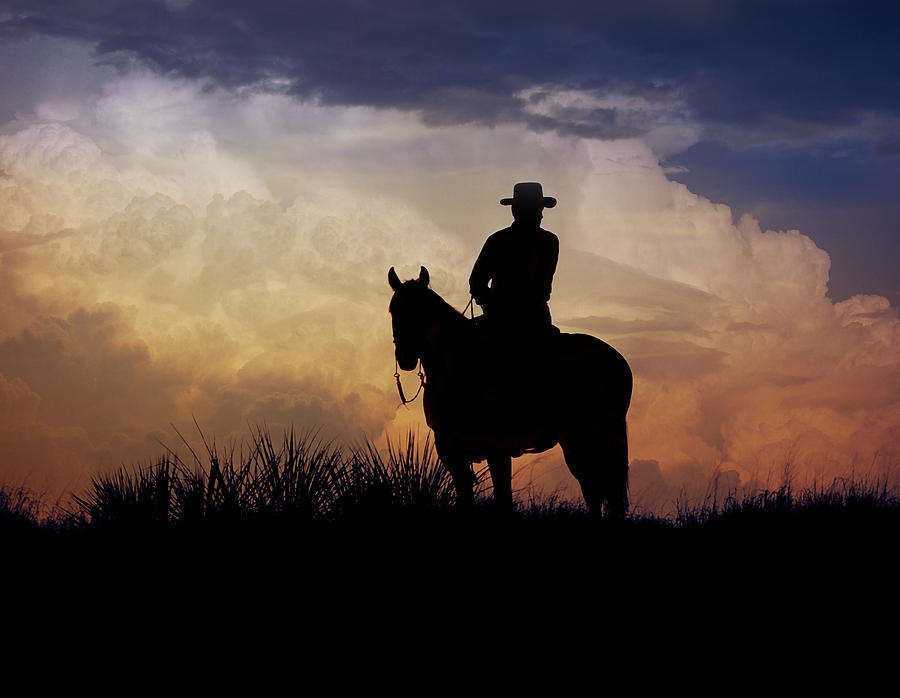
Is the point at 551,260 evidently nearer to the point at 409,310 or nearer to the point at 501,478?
the point at 409,310

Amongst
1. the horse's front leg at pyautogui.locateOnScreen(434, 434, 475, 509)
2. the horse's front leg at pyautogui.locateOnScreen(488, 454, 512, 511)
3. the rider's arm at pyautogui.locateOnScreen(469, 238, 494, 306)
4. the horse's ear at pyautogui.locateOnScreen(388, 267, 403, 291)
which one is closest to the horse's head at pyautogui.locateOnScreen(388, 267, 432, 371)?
the horse's ear at pyautogui.locateOnScreen(388, 267, 403, 291)

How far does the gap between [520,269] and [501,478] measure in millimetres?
1947

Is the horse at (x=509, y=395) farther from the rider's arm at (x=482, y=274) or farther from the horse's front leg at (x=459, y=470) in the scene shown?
the rider's arm at (x=482, y=274)

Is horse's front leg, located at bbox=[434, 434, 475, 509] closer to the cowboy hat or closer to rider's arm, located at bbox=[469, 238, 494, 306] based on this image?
rider's arm, located at bbox=[469, 238, 494, 306]

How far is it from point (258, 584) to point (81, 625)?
112 cm

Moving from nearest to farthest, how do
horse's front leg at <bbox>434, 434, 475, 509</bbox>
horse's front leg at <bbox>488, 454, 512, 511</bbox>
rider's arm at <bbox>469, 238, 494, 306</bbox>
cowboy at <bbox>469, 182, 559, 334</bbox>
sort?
horse's front leg at <bbox>434, 434, 475, 509</bbox> → horse's front leg at <bbox>488, 454, 512, 511</bbox> → cowboy at <bbox>469, 182, 559, 334</bbox> → rider's arm at <bbox>469, 238, 494, 306</bbox>

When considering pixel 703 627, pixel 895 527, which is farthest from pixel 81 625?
pixel 895 527

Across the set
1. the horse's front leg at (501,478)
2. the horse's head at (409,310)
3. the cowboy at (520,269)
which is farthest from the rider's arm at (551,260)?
the horse's front leg at (501,478)

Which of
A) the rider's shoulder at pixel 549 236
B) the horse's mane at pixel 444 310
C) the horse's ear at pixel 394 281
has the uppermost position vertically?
the rider's shoulder at pixel 549 236

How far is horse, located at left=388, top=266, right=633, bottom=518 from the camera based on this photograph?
27.8 ft

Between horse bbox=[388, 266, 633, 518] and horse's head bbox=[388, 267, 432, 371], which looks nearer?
horse bbox=[388, 266, 633, 518]

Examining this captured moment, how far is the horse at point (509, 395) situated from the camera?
8.47 m

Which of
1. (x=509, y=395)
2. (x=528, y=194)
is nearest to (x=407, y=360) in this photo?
(x=509, y=395)

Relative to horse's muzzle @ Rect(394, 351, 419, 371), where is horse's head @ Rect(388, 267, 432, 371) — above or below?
above
